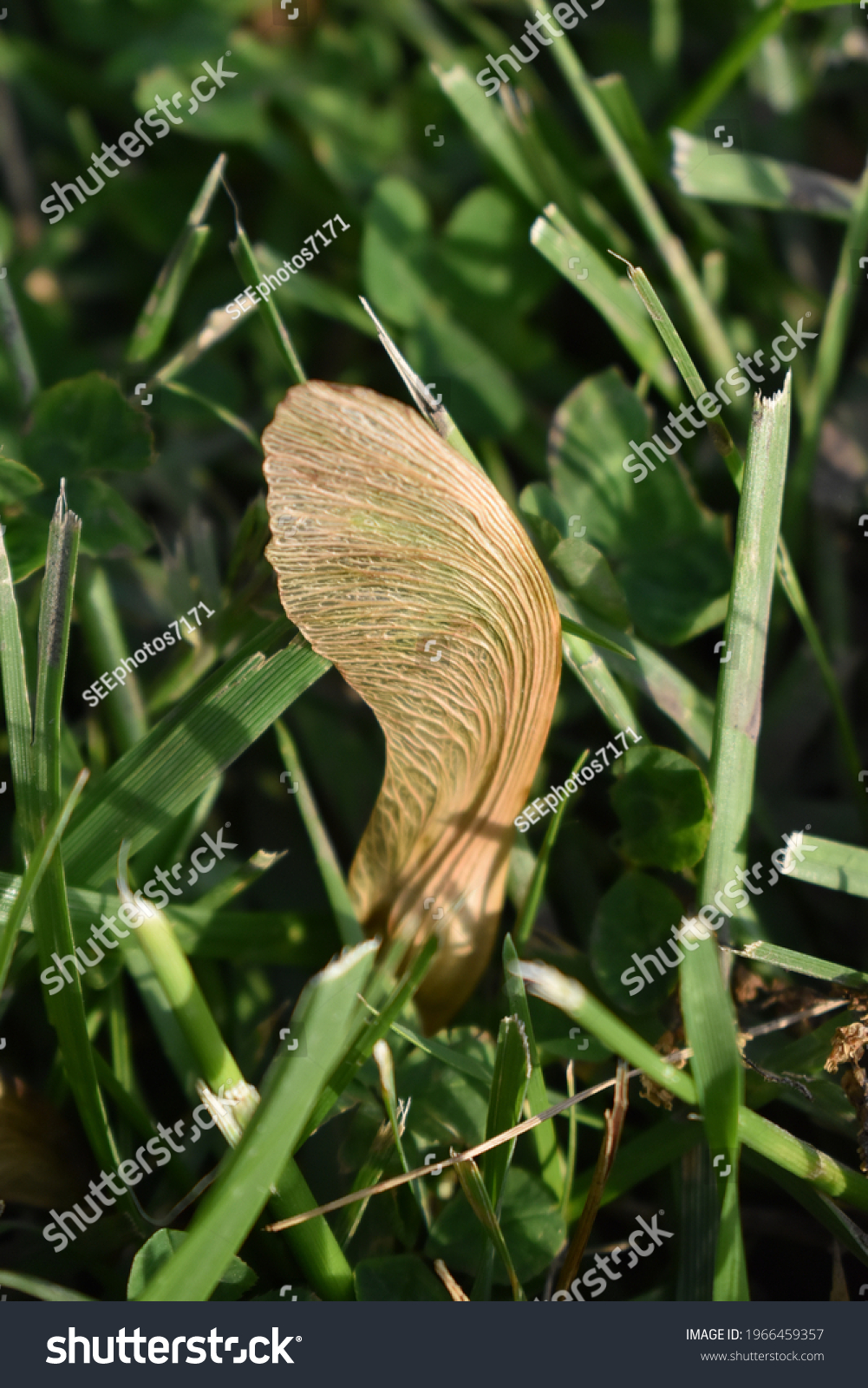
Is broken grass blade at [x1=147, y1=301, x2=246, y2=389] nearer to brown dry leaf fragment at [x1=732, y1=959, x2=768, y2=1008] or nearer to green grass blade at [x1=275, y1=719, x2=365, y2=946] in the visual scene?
green grass blade at [x1=275, y1=719, x2=365, y2=946]

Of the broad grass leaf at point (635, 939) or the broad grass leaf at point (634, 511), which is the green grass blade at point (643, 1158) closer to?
the broad grass leaf at point (635, 939)

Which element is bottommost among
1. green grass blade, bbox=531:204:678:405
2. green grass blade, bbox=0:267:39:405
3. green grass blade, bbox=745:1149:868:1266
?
green grass blade, bbox=745:1149:868:1266

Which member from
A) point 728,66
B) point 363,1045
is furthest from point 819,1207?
point 728,66

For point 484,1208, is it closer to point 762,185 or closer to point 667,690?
point 667,690

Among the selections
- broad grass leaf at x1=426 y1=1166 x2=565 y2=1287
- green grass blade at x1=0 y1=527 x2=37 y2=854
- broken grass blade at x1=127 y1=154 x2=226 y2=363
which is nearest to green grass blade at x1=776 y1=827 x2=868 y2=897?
broad grass leaf at x1=426 y1=1166 x2=565 y2=1287
